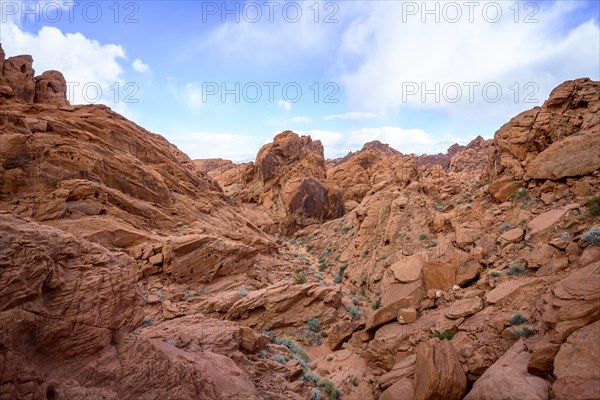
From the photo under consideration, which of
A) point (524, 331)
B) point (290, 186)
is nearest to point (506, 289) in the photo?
point (524, 331)

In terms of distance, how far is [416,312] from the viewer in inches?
424

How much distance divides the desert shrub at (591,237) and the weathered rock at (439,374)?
450 cm

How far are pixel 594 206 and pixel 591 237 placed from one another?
1.99 m

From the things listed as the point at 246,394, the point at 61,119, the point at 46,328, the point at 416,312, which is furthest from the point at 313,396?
the point at 61,119

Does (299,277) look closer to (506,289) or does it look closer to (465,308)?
(465,308)

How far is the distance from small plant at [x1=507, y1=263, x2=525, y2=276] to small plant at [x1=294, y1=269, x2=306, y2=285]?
9.50 meters

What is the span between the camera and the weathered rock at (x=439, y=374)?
23.5 ft

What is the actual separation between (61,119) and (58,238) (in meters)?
18.9

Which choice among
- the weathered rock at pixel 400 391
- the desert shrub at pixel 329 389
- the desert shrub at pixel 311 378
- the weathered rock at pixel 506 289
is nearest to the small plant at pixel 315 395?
the desert shrub at pixel 329 389

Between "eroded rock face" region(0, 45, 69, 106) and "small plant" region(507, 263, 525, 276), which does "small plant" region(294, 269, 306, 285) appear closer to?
"small plant" region(507, 263, 525, 276)

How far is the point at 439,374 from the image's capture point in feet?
24.0

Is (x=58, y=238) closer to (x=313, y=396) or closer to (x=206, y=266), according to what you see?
(x=313, y=396)

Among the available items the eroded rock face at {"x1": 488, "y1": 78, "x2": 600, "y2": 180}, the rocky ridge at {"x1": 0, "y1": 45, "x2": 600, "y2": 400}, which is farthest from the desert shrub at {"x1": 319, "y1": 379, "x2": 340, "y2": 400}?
the eroded rock face at {"x1": 488, "y1": 78, "x2": 600, "y2": 180}

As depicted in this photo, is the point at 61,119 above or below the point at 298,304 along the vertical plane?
above
